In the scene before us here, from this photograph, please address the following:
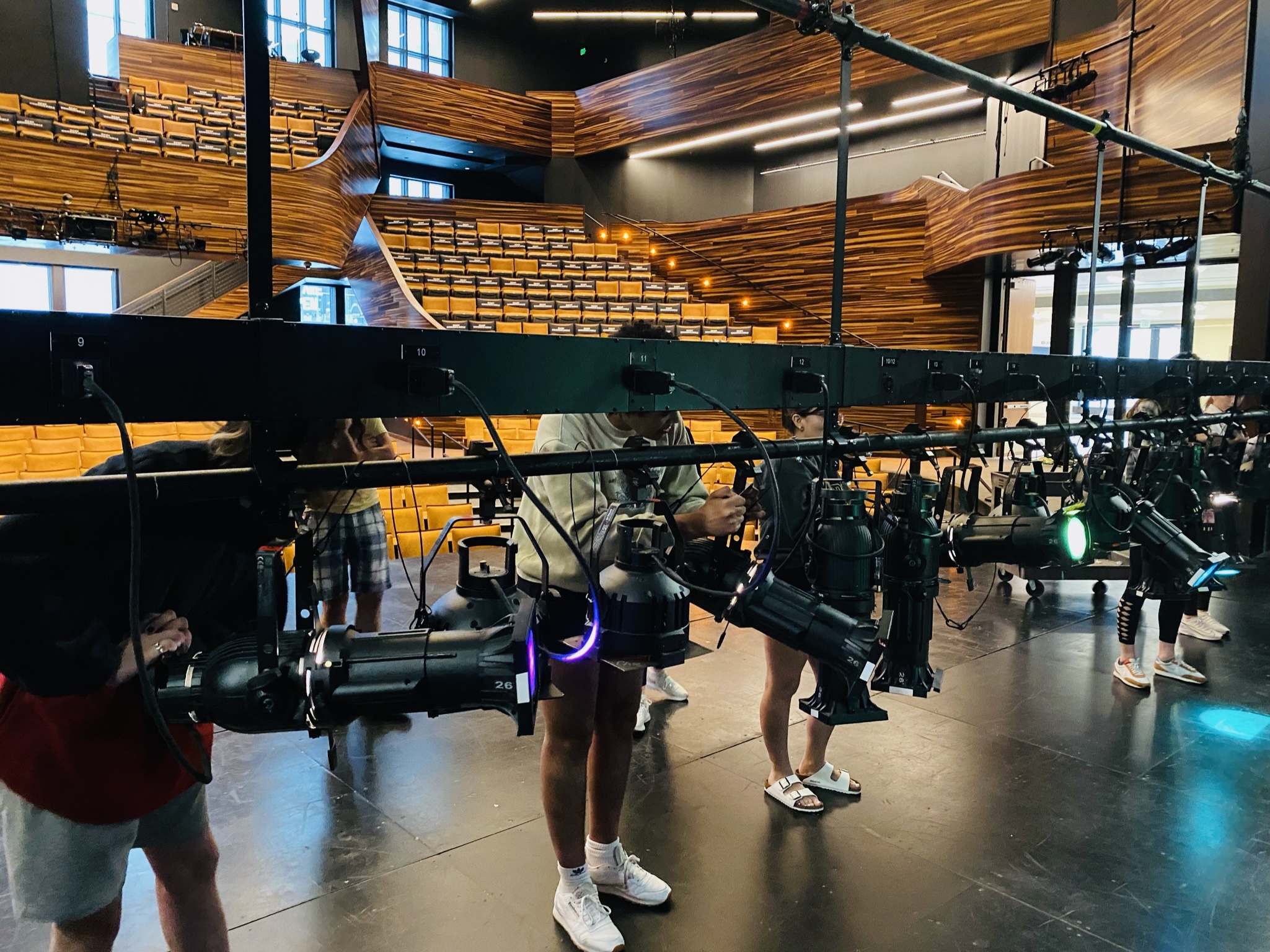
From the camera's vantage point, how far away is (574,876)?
1829 mm

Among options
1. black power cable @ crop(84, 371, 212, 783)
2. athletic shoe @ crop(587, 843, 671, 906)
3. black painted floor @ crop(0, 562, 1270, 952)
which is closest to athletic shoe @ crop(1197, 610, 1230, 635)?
black painted floor @ crop(0, 562, 1270, 952)

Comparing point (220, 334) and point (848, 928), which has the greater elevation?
point (220, 334)

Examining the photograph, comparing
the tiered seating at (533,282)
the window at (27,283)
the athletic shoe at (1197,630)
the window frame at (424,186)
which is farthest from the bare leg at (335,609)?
the window frame at (424,186)

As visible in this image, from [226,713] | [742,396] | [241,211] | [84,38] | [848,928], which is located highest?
[84,38]

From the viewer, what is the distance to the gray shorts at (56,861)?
47.4 inches

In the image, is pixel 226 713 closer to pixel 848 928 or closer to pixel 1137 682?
pixel 848 928

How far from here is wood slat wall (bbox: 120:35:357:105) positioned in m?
12.2

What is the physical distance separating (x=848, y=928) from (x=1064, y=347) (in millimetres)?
8449

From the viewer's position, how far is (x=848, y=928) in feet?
6.28

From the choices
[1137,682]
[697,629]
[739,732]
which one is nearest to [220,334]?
[739,732]

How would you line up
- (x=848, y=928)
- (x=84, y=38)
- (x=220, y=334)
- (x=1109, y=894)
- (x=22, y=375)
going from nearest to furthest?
(x=22, y=375) < (x=220, y=334) < (x=848, y=928) < (x=1109, y=894) < (x=84, y=38)

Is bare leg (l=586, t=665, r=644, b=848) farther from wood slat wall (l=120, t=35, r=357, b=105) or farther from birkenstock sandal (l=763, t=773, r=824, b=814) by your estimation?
wood slat wall (l=120, t=35, r=357, b=105)

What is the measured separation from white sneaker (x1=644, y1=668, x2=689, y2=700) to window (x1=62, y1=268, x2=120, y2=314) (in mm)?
11026

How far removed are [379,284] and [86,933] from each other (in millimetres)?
9728
